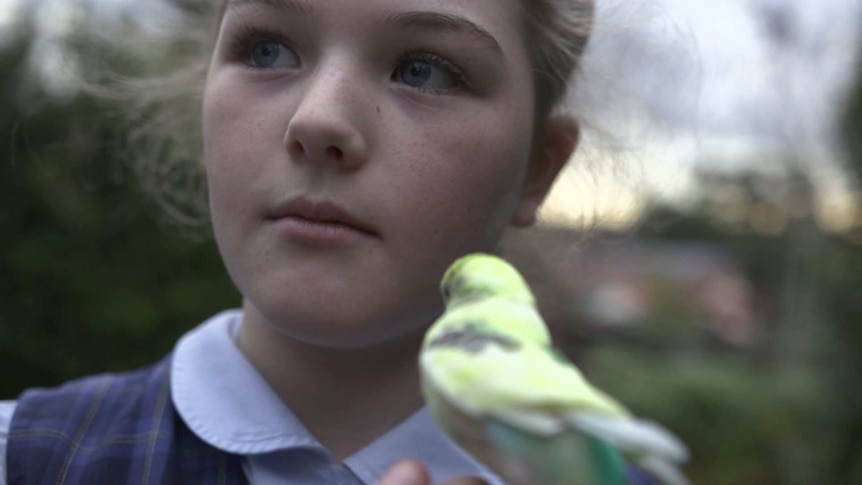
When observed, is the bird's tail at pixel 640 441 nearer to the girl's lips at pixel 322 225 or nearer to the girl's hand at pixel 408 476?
the girl's hand at pixel 408 476

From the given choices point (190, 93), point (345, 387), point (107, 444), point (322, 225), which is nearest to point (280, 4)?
point (322, 225)

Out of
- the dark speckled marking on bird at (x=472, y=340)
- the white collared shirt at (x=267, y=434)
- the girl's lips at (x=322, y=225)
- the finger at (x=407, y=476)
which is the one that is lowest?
the white collared shirt at (x=267, y=434)

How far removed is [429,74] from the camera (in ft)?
3.89

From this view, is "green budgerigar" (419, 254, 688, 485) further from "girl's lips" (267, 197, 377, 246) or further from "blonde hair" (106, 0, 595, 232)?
"blonde hair" (106, 0, 595, 232)

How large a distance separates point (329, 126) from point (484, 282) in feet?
1.07

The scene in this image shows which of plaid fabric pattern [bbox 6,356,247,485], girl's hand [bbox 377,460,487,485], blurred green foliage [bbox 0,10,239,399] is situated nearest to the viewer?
girl's hand [bbox 377,460,487,485]

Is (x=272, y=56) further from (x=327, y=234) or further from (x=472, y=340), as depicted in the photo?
(x=472, y=340)

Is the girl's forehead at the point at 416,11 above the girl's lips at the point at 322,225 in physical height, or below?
above

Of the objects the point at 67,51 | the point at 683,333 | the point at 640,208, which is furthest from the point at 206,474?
the point at 683,333

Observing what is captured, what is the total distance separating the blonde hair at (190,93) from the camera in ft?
4.51

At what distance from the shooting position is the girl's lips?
1.08 m

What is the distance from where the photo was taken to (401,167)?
3.65ft

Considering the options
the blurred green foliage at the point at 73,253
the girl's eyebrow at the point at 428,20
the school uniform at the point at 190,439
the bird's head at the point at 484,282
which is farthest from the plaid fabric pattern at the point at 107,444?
the blurred green foliage at the point at 73,253

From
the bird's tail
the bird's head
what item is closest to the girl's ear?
the bird's head
